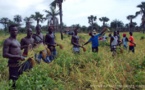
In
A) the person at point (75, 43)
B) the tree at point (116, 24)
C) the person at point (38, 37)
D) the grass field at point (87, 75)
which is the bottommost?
the grass field at point (87, 75)

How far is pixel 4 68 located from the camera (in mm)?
7020

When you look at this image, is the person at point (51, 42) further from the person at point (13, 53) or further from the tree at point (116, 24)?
the tree at point (116, 24)

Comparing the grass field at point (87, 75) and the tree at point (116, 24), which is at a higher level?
the tree at point (116, 24)

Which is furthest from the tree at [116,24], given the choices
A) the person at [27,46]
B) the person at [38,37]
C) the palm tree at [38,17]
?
the person at [27,46]

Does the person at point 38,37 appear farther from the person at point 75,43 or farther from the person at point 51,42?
the person at point 75,43

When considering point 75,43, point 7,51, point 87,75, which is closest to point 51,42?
point 75,43

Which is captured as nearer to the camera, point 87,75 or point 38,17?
point 87,75

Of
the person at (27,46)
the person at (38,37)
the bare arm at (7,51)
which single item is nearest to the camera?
the bare arm at (7,51)

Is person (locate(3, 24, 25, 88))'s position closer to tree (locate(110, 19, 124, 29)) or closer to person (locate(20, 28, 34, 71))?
person (locate(20, 28, 34, 71))

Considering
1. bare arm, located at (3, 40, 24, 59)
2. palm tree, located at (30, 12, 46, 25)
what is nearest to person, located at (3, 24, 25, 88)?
bare arm, located at (3, 40, 24, 59)

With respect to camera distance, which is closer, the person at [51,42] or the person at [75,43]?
the person at [51,42]

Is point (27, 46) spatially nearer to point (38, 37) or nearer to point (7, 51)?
point (38, 37)

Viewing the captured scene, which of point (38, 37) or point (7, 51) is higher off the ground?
point (38, 37)

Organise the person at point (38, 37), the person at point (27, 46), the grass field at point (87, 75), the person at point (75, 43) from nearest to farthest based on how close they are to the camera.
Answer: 1. the grass field at point (87, 75)
2. the person at point (27, 46)
3. the person at point (38, 37)
4. the person at point (75, 43)
